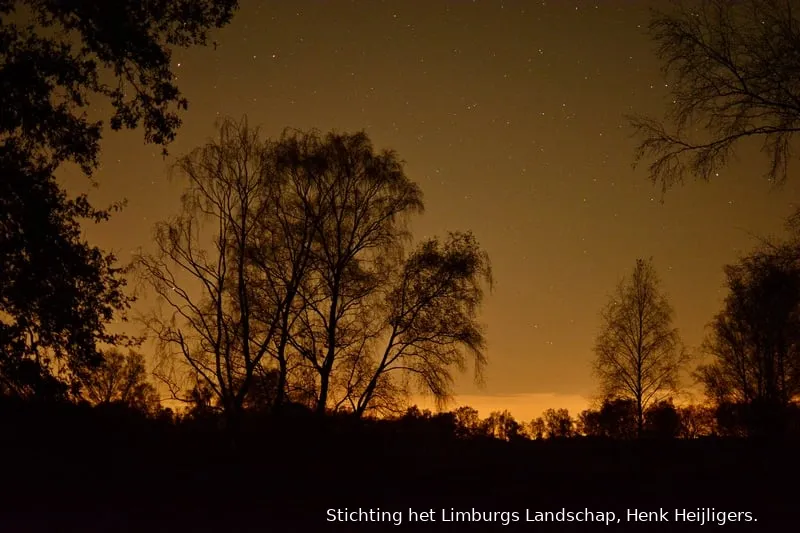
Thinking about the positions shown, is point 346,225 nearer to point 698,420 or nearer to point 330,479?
point 330,479

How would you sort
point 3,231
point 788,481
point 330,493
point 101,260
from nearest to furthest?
1. point 3,231
2. point 101,260
3. point 330,493
4. point 788,481

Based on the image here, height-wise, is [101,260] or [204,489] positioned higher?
[101,260]

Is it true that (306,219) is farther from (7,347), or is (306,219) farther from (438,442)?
(7,347)

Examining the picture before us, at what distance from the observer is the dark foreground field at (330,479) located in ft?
37.5

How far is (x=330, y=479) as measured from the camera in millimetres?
15164

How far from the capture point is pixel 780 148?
11.2m

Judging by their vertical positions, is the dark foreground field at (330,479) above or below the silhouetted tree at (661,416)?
below

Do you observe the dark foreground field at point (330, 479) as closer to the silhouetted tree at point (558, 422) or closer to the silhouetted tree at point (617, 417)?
the silhouetted tree at point (617, 417)

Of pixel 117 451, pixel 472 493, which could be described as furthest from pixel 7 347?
pixel 472 493

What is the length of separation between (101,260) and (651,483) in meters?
12.5

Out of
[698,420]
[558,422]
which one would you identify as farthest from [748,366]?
[558,422]

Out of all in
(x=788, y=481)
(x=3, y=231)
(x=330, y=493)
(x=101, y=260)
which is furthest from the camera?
(x=788, y=481)

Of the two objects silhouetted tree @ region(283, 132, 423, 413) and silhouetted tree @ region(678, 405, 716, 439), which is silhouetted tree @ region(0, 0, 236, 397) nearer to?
silhouetted tree @ region(283, 132, 423, 413)

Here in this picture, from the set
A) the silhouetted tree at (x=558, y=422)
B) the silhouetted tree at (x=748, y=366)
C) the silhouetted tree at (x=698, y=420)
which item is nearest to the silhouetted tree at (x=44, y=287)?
the silhouetted tree at (x=748, y=366)
